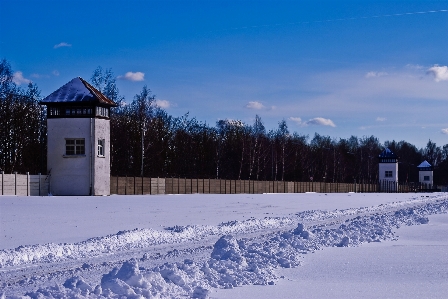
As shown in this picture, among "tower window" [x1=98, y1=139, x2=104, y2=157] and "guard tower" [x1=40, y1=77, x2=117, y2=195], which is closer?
"guard tower" [x1=40, y1=77, x2=117, y2=195]

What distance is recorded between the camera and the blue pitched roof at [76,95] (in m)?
41.5

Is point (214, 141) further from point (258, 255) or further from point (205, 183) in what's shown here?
point (258, 255)

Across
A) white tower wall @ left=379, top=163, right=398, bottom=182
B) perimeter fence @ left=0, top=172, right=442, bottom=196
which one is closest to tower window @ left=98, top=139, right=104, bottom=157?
perimeter fence @ left=0, top=172, right=442, bottom=196

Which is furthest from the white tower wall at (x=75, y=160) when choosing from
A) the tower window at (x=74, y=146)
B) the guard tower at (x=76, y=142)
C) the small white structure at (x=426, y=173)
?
the small white structure at (x=426, y=173)

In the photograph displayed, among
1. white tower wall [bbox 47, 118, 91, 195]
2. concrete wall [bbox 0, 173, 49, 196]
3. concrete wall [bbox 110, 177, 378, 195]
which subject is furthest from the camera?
concrete wall [bbox 110, 177, 378, 195]

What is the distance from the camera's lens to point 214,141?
284 feet

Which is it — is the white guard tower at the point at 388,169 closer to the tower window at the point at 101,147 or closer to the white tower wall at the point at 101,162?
the white tower wall at the point at 101,162

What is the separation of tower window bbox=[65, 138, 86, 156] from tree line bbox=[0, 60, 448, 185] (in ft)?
18.1

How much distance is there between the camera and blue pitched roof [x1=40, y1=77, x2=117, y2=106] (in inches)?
1634

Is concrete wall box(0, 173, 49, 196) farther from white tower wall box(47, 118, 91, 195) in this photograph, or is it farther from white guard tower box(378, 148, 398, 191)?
white guard tower box(378, 148, 398, 191)

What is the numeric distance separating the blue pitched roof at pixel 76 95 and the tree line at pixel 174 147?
22.0 ft

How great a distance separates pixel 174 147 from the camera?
76.0 metres

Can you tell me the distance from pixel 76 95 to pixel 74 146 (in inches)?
146

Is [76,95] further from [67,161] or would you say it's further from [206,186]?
[206,186]
